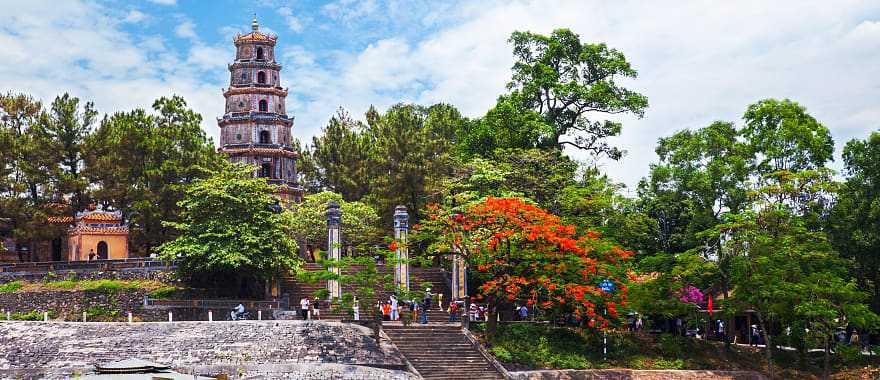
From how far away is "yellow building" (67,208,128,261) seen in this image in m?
47.0

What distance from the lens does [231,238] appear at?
3850 cm

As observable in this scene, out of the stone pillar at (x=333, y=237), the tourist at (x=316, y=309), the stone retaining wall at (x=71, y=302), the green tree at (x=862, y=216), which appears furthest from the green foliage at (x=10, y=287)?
the green tree at (x=862, y=216)

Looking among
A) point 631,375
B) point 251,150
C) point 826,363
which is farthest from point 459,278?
point 251,150

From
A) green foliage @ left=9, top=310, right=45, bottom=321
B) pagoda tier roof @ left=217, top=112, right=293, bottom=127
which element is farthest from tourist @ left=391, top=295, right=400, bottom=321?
pagoda tier roof @ left=217, top=112, right=293, bottom=127

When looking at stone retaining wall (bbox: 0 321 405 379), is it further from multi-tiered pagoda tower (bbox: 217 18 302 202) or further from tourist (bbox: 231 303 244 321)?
multi-tiered pagoda tower (bbox: 217 18 302 202)

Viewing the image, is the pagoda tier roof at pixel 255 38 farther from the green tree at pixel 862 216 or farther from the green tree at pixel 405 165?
the green tree at pixel 862 216

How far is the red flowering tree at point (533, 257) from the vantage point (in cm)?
3569

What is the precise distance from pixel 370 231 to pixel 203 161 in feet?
29.6

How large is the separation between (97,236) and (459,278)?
18.2 metres

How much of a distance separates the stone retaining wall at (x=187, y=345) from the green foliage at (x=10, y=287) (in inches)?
251

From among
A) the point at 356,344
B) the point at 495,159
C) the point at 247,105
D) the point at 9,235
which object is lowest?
the point at 356,344

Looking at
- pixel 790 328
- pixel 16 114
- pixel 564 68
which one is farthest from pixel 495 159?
pixel 16 114

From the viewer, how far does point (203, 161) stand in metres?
47.0

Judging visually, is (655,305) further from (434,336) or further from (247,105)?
(247,105)
